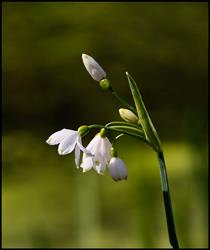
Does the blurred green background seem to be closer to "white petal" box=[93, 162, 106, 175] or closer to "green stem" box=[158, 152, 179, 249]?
"white petal" box=[93, 162, 106, 175]

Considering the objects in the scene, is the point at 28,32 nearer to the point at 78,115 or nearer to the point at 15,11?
the point at 15,11

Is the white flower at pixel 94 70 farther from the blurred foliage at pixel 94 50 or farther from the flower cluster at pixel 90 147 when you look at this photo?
the blurred foliage at pixel 94 50

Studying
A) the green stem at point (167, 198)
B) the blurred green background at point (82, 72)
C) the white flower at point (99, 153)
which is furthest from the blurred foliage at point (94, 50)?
the green stem at point (167, 198)

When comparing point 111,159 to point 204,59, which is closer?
point 111,159

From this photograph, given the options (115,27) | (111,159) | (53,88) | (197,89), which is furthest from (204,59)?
(111,159)

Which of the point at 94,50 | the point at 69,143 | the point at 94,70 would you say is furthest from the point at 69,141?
the point at 94,50

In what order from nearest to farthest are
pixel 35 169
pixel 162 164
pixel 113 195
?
pixel 162 164 → pixel 113 195 → pixel 35 169

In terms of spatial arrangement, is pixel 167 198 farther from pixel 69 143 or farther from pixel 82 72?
pixel 82 72

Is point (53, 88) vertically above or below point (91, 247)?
above

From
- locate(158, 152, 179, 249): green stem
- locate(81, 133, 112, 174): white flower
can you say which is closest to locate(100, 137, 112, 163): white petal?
locate(81, 133, 112, 174): white flower
